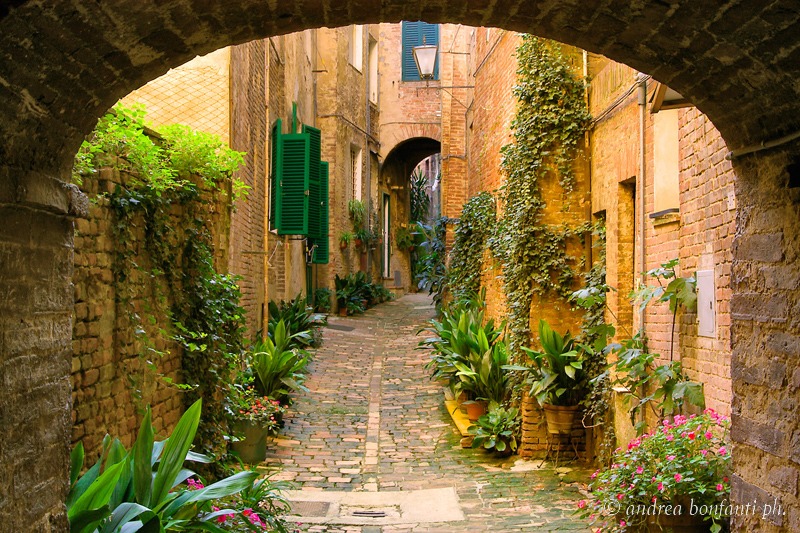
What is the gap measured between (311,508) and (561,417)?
114 inches

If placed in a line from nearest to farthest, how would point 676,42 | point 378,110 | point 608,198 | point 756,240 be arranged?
point 676,42
point 756,240
point 608,198
point 378,110

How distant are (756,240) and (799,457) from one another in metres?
0.97

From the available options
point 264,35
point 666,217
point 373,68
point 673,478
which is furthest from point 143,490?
point 373,68

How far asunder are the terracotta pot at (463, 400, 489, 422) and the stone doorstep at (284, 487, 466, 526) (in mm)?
2130

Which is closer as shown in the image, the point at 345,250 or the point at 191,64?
the point at 191,64

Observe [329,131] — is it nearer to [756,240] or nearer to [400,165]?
[400,165]

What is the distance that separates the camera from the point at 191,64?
27.1 ft

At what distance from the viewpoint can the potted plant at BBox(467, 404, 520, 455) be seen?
8.48 meters

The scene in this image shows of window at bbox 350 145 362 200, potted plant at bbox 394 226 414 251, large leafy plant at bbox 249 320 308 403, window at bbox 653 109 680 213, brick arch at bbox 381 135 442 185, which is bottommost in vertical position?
large leafy plant at bbox 249 320 308 403

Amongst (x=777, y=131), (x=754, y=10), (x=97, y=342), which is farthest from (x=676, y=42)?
(x=97, y=342)

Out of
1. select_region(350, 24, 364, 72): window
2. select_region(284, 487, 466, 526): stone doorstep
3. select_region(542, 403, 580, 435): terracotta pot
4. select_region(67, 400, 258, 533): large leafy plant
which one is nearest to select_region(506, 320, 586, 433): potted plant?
select_region(542, 403, 580, 435): terracotta pot

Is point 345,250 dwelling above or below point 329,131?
below

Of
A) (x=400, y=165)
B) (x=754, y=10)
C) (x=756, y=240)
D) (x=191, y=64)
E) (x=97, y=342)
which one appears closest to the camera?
(x=754, y=10)

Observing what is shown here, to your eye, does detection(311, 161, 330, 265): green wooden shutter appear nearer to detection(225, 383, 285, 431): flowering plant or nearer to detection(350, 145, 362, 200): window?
detection(350, 145, 362, 200): window
